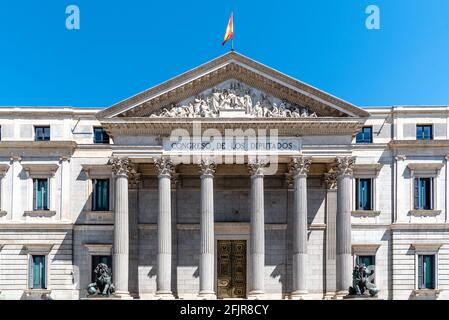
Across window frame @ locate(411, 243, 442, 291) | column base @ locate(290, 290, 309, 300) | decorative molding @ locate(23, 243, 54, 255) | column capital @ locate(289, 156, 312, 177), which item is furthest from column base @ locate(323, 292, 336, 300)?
decorative molding @ locate(23, 243, 54, 255)

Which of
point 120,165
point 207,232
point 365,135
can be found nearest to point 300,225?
point 207,232

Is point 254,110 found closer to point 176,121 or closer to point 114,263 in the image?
point 176,121

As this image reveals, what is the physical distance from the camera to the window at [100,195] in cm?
5903

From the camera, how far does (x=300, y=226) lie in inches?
2034

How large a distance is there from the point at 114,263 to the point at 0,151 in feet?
49.4

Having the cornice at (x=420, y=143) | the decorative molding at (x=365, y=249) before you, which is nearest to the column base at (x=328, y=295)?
the decorative molding at (x=365, y=249)

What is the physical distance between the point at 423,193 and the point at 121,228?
24174 mm

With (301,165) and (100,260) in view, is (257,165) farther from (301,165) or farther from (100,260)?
(100,260)

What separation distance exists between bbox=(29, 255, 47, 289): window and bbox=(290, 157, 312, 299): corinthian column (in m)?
20.3

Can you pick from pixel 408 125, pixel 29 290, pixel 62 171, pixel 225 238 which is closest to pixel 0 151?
pixel 62 171

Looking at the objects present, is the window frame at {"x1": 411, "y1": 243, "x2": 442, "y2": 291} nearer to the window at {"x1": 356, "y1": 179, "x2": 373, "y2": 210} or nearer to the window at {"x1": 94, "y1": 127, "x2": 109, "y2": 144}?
the window at {"x1": 356, "y1": 179, "x2": 373, "y2": 210}

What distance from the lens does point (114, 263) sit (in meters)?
51.6

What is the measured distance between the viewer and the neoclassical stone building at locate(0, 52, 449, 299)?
52.1m
